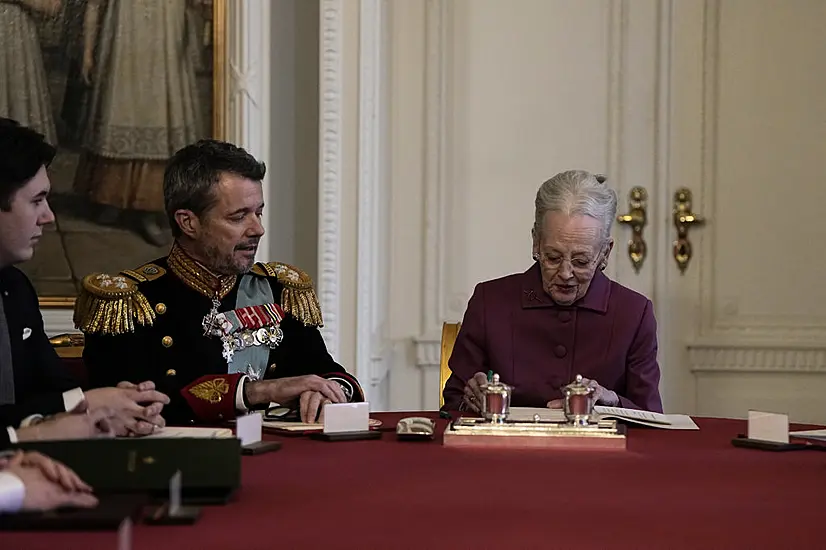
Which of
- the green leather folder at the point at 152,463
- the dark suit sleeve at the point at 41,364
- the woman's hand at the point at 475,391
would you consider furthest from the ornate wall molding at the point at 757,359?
the green leather folder at the point at 152,463

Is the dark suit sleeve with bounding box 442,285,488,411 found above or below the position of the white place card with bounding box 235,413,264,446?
above

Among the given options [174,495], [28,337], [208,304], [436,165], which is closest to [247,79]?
[436,165]

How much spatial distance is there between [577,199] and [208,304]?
3.44 feet

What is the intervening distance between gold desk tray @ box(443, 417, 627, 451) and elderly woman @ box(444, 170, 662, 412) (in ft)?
2.28

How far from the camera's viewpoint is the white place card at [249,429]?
7.77 feet

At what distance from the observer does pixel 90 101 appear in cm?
488

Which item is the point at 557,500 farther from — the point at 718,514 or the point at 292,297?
the point at 292,297

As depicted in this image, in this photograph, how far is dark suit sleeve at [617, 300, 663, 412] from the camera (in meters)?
3.31

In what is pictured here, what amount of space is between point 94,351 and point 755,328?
10.8ft

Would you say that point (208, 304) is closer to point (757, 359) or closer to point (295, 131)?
point (295, 131)

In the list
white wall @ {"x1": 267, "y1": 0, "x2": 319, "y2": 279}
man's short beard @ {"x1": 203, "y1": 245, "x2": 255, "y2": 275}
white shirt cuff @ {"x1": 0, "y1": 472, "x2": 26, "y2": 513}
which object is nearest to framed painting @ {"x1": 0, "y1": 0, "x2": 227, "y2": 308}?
white wall @ {"x1": 267, "y1": 0, "x2": 319, "y2": 279}

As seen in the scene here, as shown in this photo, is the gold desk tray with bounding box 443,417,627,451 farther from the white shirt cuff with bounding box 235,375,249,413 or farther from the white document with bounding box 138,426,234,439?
the white shirt cuff with bounding box 235,375,249,413

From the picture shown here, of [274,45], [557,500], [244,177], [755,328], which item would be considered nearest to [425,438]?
[557,500]

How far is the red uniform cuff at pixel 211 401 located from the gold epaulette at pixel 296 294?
0.52m
